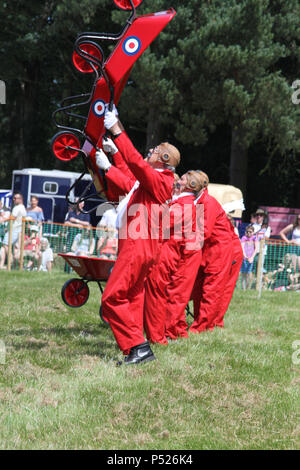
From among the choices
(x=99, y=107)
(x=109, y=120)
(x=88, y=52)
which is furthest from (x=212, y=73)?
(x=109, y=120)

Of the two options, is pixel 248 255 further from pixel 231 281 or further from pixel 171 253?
pixel 171 253

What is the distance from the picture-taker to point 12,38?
25578 millimetres

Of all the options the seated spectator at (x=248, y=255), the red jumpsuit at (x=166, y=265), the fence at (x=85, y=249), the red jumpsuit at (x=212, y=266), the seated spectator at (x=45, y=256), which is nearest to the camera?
the red jumpsuit at (x=166, y=265)

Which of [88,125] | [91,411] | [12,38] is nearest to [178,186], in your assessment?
[88,125]

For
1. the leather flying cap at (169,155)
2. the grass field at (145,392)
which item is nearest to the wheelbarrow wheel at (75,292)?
the grass field at (145,392)

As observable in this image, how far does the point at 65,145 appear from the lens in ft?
17.8

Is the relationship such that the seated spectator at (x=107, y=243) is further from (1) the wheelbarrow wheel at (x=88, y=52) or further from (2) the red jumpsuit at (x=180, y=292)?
(1) the wheelbarrow wheel at (x=88, y=52)

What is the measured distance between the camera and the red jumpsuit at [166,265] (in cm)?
653

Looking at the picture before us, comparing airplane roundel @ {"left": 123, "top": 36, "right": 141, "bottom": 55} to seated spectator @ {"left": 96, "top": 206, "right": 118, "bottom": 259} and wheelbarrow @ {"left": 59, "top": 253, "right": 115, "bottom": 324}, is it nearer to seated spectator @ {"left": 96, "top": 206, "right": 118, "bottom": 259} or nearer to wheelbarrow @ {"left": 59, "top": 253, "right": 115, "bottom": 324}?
wheelbarrow @ {"left": 59, "top": 253, "right": 115, "bottom": 324}

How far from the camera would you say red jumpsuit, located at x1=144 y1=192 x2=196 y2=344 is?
6.53 metres

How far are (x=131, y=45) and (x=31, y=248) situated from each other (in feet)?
30.8

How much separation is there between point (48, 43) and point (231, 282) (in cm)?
1833

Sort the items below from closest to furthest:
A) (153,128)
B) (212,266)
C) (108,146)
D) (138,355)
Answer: (108,146)
(138,355)
(212,266)
(153,128)

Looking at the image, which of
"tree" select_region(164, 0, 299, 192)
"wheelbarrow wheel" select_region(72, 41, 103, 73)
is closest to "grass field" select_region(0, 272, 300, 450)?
"wheelbarrow wheel" select_region(72, 41, 103, 73)
